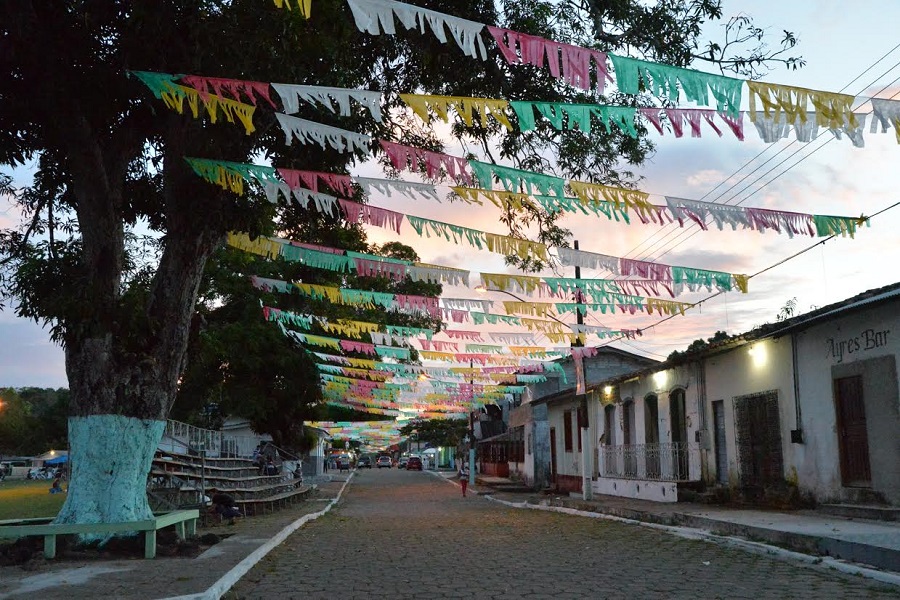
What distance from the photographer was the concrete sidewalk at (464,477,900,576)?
9.52 m

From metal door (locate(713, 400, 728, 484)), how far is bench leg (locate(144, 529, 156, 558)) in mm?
13090

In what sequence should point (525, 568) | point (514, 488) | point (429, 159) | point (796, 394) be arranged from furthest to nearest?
point (514, 488), point (796, 394), point (525, 568), point (429, 159)

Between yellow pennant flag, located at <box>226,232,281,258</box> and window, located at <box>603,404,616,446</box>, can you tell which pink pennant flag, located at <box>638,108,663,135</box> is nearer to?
yellow pennant flag, located at <box>226,232,281,258</box>

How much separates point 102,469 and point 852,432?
1206cm

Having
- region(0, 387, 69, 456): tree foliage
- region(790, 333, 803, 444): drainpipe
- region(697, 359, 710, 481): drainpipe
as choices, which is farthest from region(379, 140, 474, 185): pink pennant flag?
region(0, 387, 69, 456): tree foliage

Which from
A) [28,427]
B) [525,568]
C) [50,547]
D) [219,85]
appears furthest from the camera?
[28,427]

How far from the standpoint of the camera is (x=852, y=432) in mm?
13945

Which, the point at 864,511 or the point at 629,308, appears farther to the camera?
the point at 629,308

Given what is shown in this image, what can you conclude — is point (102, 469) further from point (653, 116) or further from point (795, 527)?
point (795, 527)

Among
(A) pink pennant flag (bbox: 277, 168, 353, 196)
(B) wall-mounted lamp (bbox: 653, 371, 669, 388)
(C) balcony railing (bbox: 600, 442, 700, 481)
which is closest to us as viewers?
(A) pink pennant flag (bbox: 277, 168, 353, 196)

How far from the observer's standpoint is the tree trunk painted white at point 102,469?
11.0m

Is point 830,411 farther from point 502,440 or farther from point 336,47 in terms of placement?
point 502,440

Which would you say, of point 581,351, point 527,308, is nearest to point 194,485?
point 527,308

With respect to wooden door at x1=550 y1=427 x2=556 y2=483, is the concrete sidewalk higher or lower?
lower
